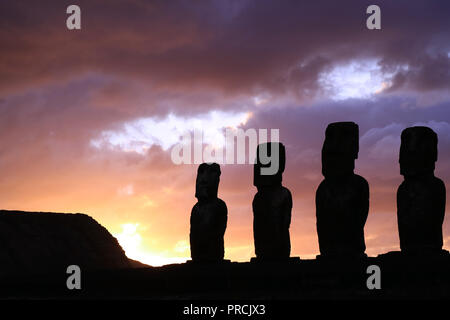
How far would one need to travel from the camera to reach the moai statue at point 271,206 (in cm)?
1358

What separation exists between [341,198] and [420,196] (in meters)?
1.28

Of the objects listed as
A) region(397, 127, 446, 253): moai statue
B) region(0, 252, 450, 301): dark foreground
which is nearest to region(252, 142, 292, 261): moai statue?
region(0, 252, 450, 301): dark foreground

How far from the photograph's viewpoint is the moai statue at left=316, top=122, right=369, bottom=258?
12797mm

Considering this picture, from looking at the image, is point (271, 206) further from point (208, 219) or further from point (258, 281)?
point (258, 281)

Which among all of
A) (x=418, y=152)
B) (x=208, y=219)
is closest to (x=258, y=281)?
(x=208, y=219)

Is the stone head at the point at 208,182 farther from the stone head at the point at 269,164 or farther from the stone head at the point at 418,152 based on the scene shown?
the stone head at the point at 418,152

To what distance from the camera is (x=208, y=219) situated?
14617 mm

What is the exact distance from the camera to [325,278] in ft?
39.5

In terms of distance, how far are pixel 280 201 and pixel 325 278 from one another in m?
2.12

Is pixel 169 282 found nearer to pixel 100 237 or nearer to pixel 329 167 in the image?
pixel 329 167

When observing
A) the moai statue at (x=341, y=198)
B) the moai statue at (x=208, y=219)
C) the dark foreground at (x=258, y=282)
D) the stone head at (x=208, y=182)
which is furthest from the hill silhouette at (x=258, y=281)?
the stone head at (x=208, y=182)

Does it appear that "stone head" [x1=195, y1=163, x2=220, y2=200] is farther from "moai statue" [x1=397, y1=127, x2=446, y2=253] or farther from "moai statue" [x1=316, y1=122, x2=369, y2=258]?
"moai statue" [x1=397, y1=127, x2=446, y2=253]

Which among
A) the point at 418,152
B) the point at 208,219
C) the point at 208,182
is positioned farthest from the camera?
the point at 208,182

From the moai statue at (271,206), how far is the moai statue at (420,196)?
205 centimetres
